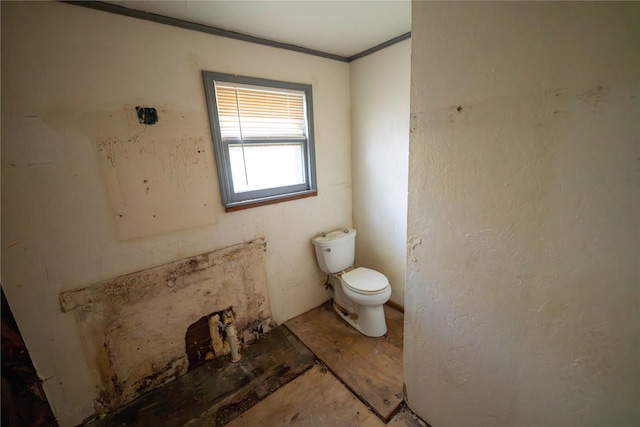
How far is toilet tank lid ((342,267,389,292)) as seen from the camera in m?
1.88

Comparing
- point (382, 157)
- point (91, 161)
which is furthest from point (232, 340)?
point (382, 157)

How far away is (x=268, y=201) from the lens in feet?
6.15

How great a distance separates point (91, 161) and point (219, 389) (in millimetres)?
1533

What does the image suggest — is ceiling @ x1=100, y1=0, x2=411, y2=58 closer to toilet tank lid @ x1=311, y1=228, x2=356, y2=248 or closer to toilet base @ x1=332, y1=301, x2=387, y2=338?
toilet tank lid @ x1=311, y1=228, x2=356, y2=248

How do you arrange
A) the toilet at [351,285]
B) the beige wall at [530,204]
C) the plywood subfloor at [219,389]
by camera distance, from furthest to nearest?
the toilet at [351,285]
the plywood subfloor at [219,389]
the beige wall at [530,204]

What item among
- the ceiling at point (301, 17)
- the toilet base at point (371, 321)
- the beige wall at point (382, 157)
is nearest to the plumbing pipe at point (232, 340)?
the toilet base at point (371, 321)

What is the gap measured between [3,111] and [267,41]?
1405mm

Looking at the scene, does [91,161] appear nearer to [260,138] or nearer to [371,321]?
[260,138]

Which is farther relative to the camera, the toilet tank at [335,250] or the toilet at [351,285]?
the toilet tank at [335,250]

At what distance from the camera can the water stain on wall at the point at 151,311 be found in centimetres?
137

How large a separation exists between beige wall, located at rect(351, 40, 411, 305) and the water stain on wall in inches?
41.5

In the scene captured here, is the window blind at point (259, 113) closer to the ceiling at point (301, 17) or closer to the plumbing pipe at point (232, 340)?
the ceiling at point (301, 17)

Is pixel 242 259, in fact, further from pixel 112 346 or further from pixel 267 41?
pixel 267 41

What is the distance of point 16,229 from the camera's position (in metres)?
1.14
